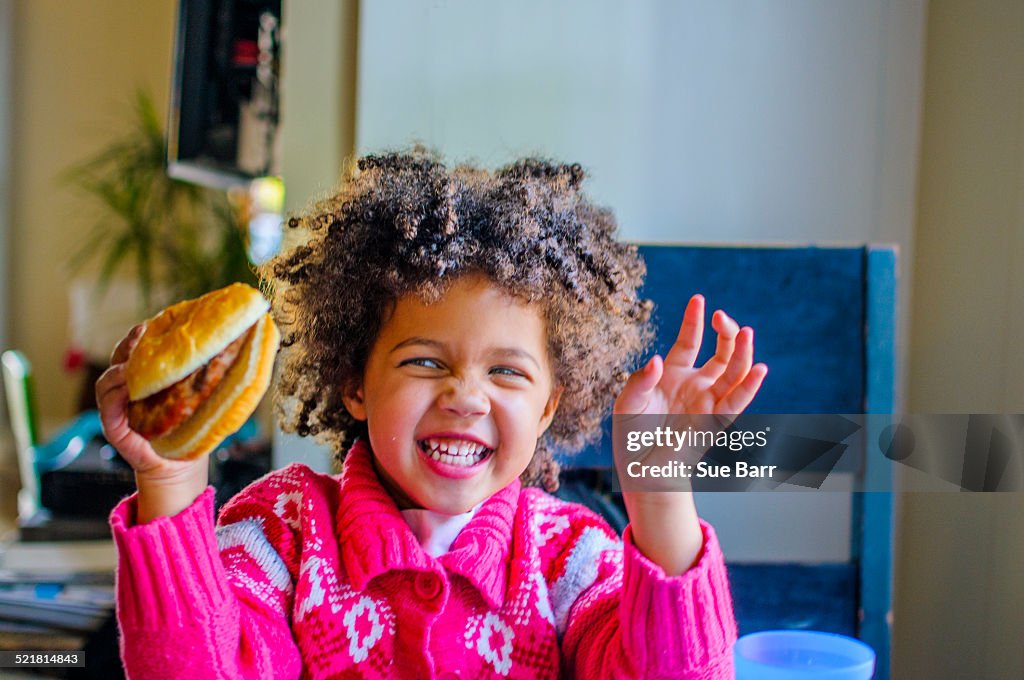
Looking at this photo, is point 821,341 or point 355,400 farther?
point 821,341

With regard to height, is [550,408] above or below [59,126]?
below

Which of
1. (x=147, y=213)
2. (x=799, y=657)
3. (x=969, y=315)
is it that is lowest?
(x=799, y=657)

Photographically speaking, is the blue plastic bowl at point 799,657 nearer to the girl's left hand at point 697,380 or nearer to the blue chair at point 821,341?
the blue chair at point 821,341

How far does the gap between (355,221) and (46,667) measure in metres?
0.43

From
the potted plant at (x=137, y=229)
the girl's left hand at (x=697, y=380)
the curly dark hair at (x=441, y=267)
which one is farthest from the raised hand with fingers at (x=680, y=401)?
the potted plant at (x=137, y=229)

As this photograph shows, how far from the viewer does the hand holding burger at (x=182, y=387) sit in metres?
0.44

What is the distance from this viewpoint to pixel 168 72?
189 centimetres

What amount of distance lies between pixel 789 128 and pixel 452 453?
1.63ft

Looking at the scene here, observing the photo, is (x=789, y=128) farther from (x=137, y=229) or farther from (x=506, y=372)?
(x=137, y=229)

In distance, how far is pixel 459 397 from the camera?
520 mm

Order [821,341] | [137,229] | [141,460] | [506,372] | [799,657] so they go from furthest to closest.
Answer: [137,229] < [821,341] < [799,657] < [506,372] < [141,460]

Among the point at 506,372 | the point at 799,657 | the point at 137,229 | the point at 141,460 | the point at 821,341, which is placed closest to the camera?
the point at 141,460

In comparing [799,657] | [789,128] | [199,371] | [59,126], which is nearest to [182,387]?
[199,371]

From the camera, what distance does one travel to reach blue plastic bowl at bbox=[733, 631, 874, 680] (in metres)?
0.63
